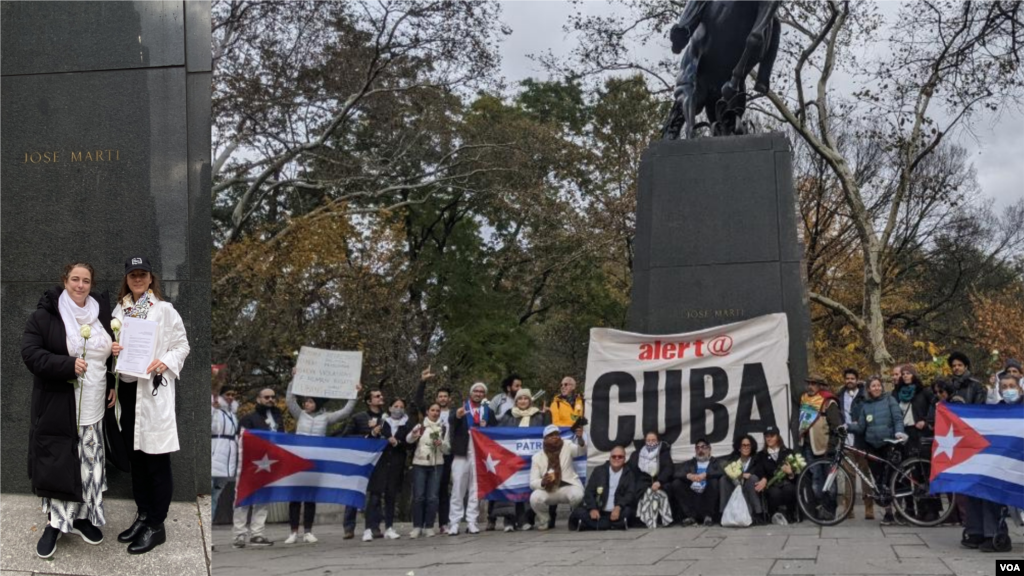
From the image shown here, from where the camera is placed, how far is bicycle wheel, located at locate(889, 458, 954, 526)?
35.7 feet

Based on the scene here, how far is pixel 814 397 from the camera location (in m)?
12.1

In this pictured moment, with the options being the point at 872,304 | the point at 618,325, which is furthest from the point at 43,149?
the point at 618,325

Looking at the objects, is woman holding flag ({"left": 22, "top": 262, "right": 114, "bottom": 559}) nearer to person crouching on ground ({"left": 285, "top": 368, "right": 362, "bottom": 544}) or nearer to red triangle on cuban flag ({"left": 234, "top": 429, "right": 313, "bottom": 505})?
red triangle on cuban flag ({"left": 234, "top": 429, "right": 313, "bottom": 505})

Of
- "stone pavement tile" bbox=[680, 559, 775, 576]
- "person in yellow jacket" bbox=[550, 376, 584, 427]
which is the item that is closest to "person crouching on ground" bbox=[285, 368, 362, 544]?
"person in yellow jacket" bbox=[550, 376, 584, 427]

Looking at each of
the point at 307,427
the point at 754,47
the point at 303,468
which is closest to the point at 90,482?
the point at 303,468

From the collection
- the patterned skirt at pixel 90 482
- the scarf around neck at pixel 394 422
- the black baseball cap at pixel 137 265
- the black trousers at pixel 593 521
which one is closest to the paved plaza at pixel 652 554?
the black trousers at pixel 593 521

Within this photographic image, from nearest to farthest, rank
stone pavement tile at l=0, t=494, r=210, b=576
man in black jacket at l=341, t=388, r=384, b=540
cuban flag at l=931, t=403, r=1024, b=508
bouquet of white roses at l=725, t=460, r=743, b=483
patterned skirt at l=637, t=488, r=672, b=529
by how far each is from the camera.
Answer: stone pavement tile at l=0, t=494, r=210, b=576 < cuban flag at l=931, t=403, r=1024, b=508 < bouquet of white roses at l=725, t=460, r=743, b=483 < patterned skirt at l=637, t=488, r=672, b=529 < man in black jacket at l=341, t=388, r=384, b=540

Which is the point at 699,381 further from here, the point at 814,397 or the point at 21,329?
the point at 21,329

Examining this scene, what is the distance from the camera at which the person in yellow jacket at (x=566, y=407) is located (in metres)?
13.6

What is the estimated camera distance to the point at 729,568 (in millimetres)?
7582

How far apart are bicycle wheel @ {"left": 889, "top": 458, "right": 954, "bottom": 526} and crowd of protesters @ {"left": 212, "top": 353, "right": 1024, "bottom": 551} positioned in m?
0.10

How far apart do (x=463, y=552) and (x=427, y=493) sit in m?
2.98

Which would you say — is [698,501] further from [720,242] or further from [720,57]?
[720,57]

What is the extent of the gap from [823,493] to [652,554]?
3161 millimetres
